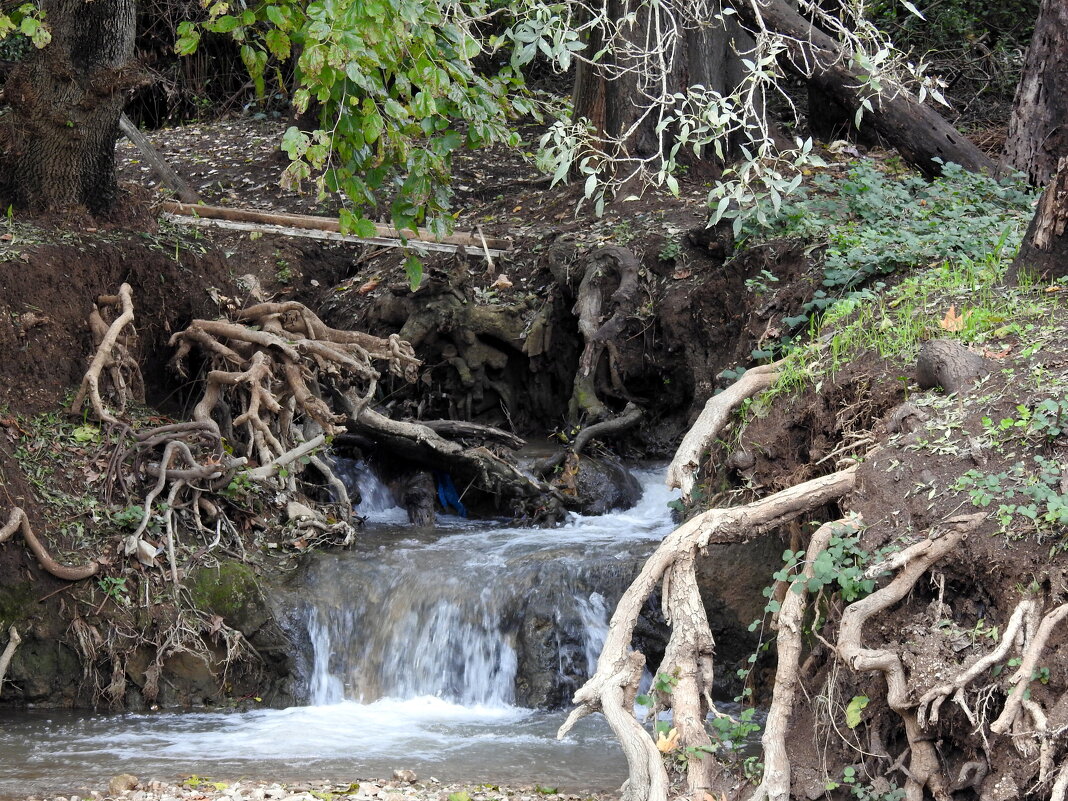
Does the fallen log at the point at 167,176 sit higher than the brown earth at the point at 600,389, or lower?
higher

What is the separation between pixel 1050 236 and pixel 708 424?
220cm

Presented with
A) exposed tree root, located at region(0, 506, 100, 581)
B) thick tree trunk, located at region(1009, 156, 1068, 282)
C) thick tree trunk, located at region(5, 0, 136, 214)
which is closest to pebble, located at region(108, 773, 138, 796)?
exposed tree root, located at region(0, 506, 100, 581)

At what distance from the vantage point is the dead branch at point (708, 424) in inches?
225

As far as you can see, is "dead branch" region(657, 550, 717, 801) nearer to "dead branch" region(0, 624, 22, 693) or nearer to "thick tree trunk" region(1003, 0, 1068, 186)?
"dead branch" region(0, 624, 22, 693)

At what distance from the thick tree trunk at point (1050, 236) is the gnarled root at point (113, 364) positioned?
239 inches

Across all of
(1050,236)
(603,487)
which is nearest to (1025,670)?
(1050,236)

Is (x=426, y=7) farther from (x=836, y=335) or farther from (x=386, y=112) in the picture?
(x=836, y=335)

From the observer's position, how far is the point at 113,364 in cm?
837

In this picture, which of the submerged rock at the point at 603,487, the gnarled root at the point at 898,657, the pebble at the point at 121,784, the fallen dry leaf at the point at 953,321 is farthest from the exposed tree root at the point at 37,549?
the fallen dry leaf at the point at 953,321

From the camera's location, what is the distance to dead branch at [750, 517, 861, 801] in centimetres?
458

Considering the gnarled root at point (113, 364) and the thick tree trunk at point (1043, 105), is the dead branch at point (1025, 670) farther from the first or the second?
the thick tree trunk at point (1043, 105)

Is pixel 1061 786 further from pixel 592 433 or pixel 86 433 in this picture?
pixel 592 433

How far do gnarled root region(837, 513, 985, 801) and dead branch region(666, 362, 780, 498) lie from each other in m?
1.23

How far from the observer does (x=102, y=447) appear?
788 centimetres
